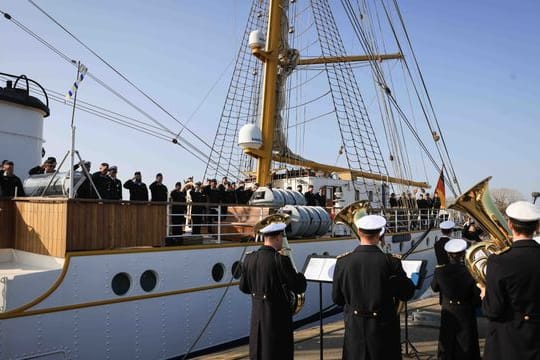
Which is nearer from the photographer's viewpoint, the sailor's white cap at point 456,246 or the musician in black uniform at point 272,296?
the musician in black uniform at point 272,296

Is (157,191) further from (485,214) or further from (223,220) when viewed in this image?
(485,214)

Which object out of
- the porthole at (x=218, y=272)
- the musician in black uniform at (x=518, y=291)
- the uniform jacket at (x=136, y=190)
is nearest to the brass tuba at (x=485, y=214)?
the musician in black uniform at (x=518, y=291)

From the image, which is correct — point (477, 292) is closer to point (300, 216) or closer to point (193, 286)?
point (193, 286)

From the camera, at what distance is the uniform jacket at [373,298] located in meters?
4.08

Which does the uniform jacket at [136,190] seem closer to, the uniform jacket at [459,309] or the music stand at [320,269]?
the music stand at [320,269]

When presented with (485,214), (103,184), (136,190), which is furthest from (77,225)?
(485,214)

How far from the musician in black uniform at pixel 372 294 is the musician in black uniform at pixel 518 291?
2.63ft

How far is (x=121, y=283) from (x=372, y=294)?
5.14m

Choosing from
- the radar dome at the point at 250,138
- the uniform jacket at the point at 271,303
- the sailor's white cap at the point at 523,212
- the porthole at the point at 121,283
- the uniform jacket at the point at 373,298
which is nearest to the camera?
the sailor's white cap at the point at 523,212

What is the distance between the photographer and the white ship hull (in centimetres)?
658

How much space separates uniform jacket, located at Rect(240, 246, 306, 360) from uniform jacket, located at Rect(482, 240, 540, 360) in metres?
2.00

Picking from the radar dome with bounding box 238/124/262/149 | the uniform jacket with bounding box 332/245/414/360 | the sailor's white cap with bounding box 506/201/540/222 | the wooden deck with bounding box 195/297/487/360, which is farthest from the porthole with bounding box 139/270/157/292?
the sailor's white cap with bounding box 506/201/540/222

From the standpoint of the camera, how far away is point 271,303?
4.99 m

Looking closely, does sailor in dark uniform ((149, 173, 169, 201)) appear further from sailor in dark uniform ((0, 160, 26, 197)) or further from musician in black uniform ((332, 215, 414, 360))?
musician in black uniform ((332, 215, 414, 360))
